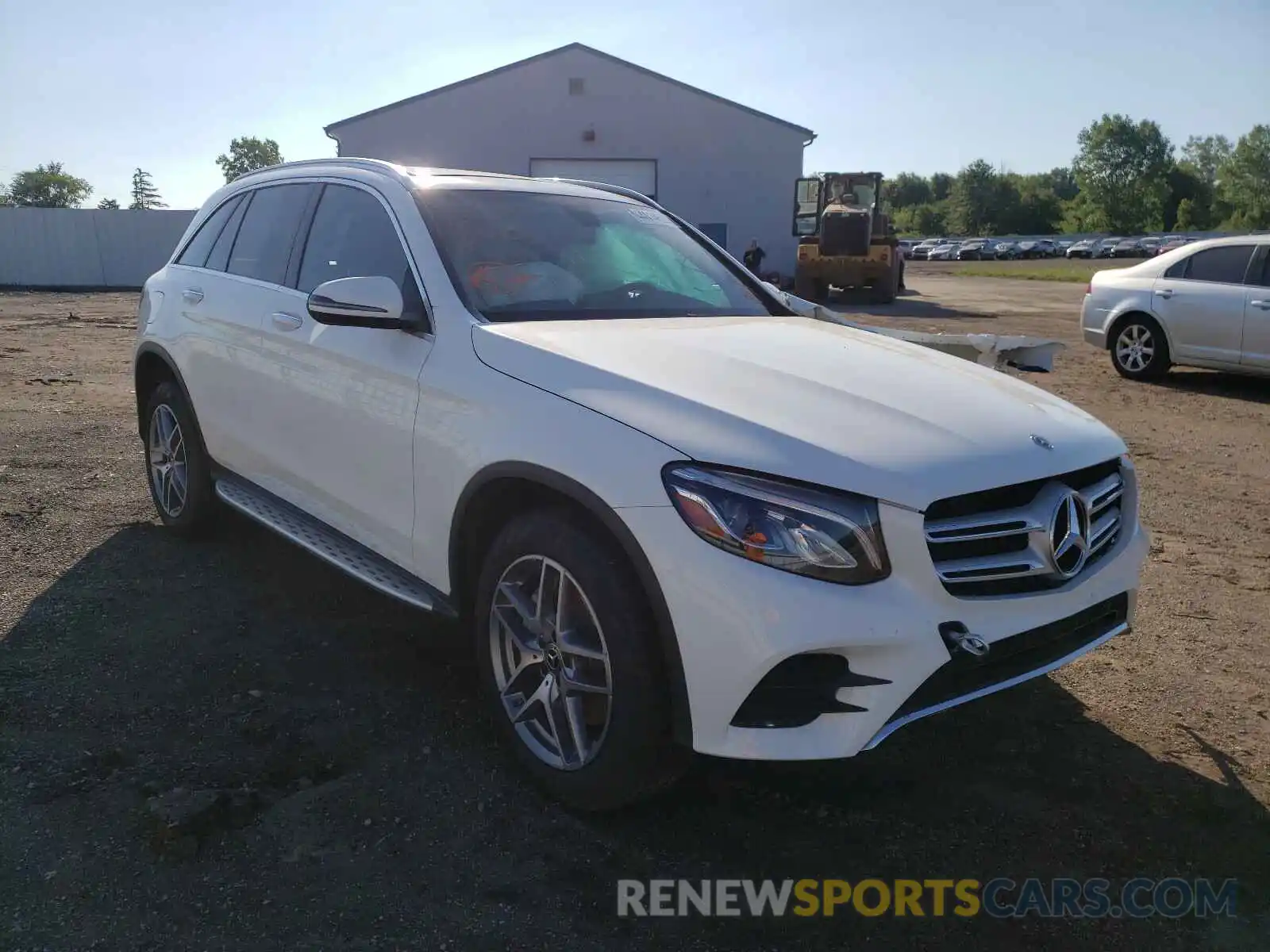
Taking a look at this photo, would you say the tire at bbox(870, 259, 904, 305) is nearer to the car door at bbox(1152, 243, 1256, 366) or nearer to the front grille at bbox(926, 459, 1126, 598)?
the car door at bbox(1152, 243, 1256, 366)

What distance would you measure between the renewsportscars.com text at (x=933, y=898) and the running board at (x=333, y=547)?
1.10m

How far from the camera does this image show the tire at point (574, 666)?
2.47m

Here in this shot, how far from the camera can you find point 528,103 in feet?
95.4

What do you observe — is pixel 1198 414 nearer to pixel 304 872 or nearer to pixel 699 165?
pixel 304 872

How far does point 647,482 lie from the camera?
2.41 metres

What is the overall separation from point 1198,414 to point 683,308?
7178mm

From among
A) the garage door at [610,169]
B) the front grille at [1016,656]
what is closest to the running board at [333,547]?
the front grille at [1016,656]

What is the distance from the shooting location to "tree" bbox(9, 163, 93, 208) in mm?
107500

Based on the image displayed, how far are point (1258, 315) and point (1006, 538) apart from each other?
896cm

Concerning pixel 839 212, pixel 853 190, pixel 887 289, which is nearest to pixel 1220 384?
pixel 887 289

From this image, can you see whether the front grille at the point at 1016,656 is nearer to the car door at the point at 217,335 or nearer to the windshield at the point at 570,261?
the windshield at the point at 570,261

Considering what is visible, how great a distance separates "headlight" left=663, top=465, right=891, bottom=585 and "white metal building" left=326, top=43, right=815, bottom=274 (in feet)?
90.4

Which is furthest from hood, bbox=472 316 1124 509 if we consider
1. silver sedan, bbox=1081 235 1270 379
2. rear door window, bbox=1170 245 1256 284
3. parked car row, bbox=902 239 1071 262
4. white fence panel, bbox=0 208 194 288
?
parked car row, bbox=902 239 1071 262

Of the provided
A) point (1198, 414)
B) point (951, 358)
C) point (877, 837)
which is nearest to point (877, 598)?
point (877, 837)
